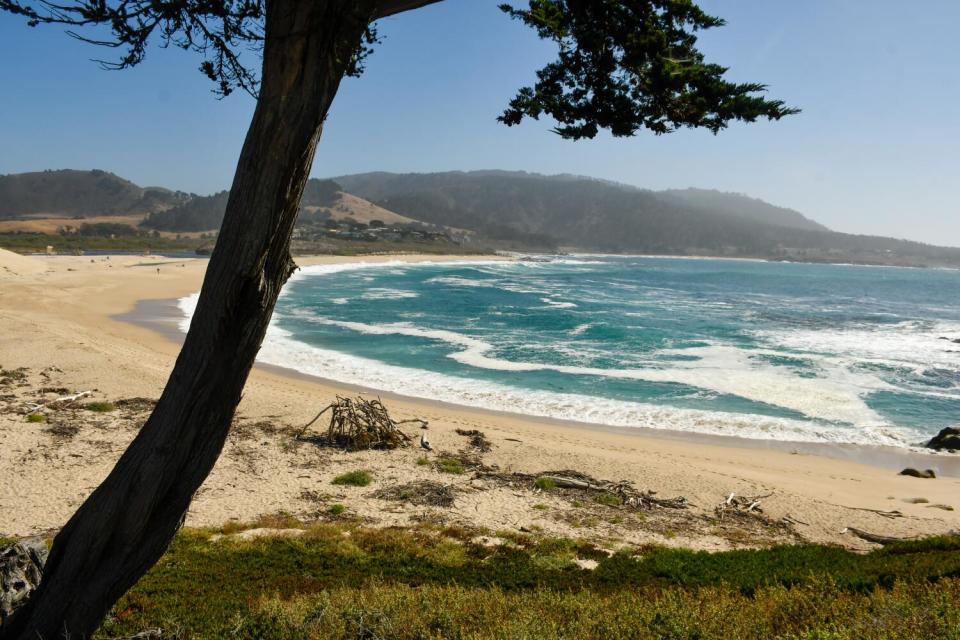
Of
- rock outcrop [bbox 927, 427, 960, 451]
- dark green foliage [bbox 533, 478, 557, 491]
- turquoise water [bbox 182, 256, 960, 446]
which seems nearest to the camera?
dark green foliage [bbox 533, 478, 557, 491]

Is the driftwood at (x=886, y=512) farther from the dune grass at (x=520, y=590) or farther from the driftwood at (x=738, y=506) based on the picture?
the dune grass at (x=520, y=590)

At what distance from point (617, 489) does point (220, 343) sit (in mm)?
9003

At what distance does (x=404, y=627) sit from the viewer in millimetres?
4078

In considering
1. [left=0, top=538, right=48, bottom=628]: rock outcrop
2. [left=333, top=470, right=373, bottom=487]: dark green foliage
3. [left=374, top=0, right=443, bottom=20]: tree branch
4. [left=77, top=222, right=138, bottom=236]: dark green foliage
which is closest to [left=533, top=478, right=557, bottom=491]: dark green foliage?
[left=333, top=470, right=373, bottom=487]: dark green foliage

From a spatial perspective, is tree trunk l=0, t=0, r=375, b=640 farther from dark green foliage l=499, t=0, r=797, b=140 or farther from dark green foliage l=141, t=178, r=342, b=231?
dark green foliage l=141, t=178, r=342, b=231

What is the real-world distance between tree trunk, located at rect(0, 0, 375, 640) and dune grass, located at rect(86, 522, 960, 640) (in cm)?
112

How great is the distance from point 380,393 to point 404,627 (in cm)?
1462

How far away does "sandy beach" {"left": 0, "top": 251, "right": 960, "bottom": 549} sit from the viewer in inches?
350

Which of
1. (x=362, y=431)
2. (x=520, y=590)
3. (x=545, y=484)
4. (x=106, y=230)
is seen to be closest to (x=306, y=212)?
(x=106, y=230)

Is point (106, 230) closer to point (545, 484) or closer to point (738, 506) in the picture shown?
point (545, 484)

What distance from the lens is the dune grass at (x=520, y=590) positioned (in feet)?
12.9

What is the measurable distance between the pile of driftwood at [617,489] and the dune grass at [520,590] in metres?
2.69

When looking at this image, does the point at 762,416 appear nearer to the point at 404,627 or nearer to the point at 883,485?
the point at 883,485

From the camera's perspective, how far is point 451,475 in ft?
36.3
